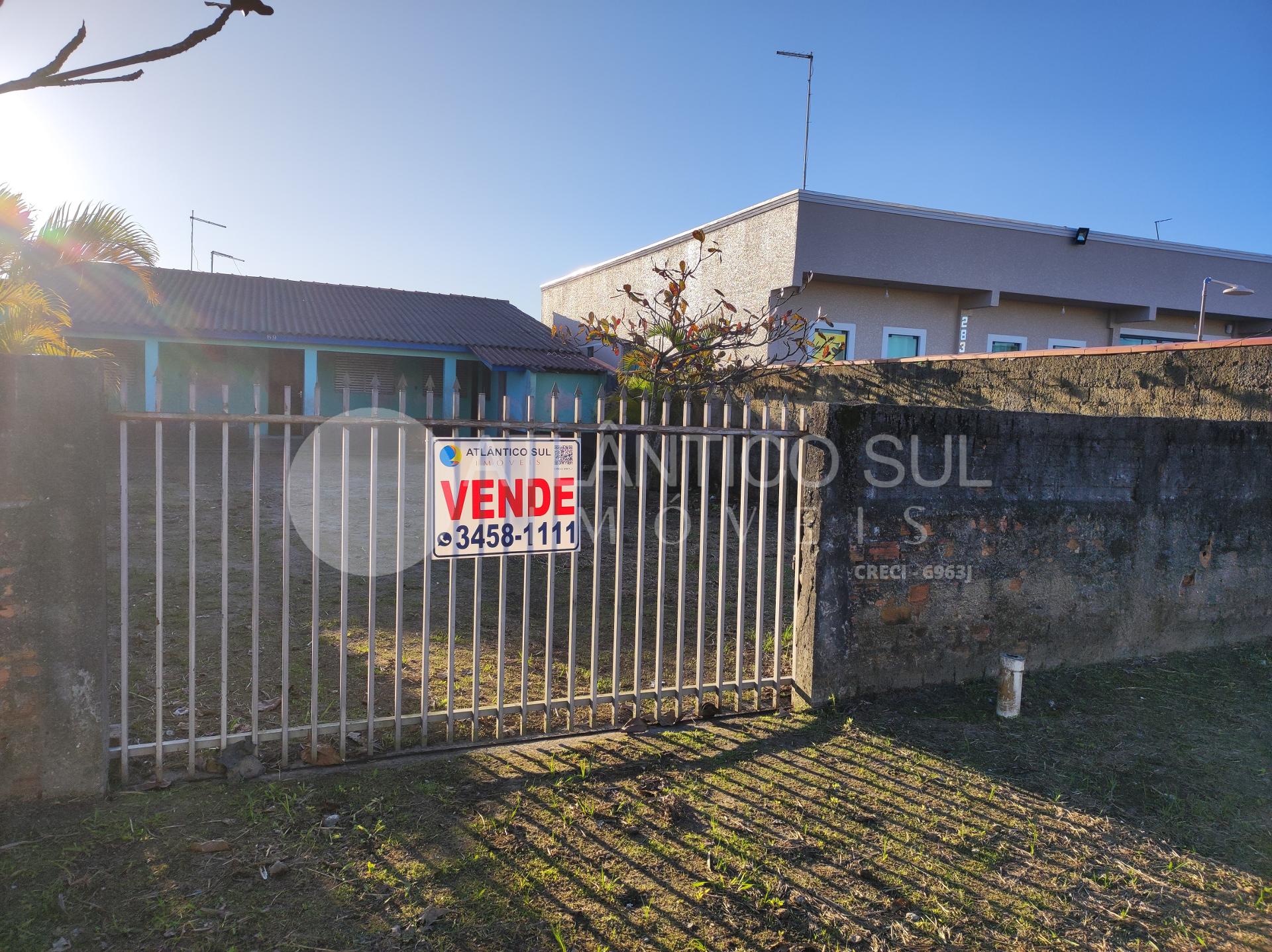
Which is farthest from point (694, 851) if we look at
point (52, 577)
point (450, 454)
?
point (52, 577)

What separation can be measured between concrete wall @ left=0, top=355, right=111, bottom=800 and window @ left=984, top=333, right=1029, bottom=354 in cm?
1527

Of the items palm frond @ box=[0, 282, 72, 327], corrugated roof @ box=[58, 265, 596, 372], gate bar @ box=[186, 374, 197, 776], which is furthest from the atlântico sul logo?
corrugated roof @ box=[58, 265, 596, 372]

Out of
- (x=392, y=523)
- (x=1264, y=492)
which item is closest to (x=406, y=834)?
(x=1264, y=492)

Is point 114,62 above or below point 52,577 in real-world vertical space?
above

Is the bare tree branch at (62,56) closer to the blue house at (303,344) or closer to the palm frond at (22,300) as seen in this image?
the palm frond at (22,300)

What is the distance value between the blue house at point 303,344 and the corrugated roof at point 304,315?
1.6 inches

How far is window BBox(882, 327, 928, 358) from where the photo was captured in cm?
1499

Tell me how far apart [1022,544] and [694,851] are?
3005mm

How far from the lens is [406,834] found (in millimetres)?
3123

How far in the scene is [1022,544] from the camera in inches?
199

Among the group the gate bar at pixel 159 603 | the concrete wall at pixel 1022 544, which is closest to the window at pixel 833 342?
the concrete wall at pixel 1022 544

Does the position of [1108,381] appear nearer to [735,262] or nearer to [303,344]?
[735,262]

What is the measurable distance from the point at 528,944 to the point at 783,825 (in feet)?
3.95

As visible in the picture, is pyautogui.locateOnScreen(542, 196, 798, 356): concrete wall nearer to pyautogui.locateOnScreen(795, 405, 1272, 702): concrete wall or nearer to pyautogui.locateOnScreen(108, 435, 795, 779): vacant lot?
pyautogui.locateOnScreen(108, 435, 795, 779): vacant lot
